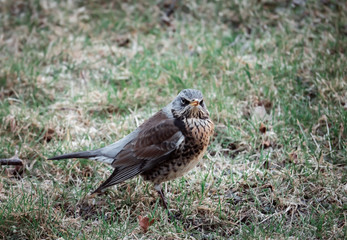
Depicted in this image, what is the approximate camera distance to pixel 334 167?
4.31 meters

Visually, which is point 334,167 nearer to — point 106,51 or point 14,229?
point 14,229

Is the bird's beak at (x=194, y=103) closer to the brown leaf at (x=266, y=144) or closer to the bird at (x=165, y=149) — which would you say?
the bird at (x=165, y=149)

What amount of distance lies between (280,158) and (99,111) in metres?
2.17

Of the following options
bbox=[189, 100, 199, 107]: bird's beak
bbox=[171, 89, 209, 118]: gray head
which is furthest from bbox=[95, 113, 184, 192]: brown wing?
bbox=[189, 100, 199, 107]: bird's beak

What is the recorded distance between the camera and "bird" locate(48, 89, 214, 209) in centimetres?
388

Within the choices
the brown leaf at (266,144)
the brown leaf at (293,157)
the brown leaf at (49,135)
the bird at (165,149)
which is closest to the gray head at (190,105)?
the bird at (165,149)

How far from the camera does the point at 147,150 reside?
400 cm

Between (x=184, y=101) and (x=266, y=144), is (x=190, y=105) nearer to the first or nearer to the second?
(x=184, y=101)

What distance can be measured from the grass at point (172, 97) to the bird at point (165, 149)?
0.28 m

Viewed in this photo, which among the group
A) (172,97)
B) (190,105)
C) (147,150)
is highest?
(190,105)

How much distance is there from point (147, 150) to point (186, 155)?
37 cm

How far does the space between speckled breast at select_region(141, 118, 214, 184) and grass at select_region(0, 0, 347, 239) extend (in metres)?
0.28

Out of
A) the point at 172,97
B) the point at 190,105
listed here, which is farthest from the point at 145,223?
the point at 172,97

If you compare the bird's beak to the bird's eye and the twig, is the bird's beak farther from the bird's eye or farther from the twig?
the twig
